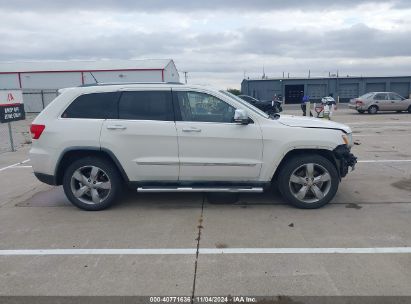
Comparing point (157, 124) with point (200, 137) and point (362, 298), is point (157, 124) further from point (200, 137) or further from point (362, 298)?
point (362, 298)

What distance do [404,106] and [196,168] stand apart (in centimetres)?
2413

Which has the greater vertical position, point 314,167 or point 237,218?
point 314,167

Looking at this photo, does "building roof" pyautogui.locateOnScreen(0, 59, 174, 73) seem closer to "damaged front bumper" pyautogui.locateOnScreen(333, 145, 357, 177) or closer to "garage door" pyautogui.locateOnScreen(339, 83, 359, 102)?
"garage door" pyautogui.locateOnScreen(339, 83, 359, 102)

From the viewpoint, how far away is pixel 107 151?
5047mm

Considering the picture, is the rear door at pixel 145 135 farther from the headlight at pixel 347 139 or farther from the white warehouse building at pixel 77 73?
the white warehouse building at pixel 77 73

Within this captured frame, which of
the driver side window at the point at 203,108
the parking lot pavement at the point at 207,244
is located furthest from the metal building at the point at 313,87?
the driver side window at the point at 203,108

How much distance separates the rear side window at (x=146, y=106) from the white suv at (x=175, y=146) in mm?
14

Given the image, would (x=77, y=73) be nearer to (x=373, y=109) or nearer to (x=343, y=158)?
(x=373, y=109)

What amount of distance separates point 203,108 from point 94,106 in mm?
1562

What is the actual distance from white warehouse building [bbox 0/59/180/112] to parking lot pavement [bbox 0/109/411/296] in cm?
3312

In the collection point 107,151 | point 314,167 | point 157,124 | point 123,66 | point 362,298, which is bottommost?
point 362,298

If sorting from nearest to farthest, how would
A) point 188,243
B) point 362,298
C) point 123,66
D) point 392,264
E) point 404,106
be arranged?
point 362,298 → point 392,264 → point 188,243 → point 404,106 → point 123,66

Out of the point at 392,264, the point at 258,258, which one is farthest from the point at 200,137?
the point at 392,264

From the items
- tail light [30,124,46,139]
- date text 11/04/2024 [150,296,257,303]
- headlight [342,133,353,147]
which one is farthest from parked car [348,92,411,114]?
date text 11/04/2024 [150,296,257,303]
